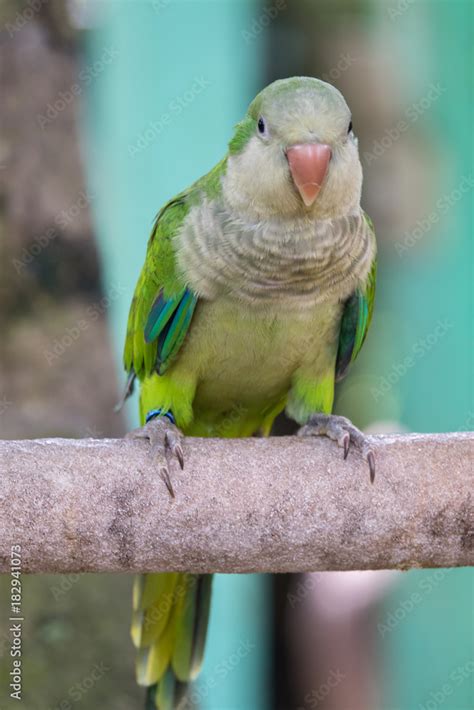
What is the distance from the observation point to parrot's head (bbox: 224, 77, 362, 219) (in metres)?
1.95

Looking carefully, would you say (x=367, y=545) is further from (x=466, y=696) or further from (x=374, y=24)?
(x=374, y=24)

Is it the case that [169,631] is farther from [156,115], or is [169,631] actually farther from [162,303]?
[156,115]

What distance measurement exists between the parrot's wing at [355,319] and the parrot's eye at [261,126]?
0.43m

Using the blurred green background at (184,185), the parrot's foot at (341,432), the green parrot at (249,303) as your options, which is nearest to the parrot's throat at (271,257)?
the green parrot at (249,303)

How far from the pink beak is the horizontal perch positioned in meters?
0.64

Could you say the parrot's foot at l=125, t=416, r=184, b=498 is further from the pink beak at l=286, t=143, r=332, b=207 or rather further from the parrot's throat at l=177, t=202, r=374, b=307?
the pink beak at l=286, t=143, r=332, b=207

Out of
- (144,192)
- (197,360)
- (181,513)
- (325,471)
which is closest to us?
(181,513)

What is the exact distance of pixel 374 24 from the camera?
3.83m

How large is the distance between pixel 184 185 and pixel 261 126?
1.56m

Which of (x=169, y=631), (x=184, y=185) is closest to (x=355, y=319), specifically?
(x=169, y=631)

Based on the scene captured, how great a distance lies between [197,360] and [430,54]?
7.28ft

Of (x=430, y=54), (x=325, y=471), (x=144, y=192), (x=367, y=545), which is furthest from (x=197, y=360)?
(x=430, y=54)

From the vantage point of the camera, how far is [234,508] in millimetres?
1908

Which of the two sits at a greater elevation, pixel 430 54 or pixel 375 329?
pixel 430 54
